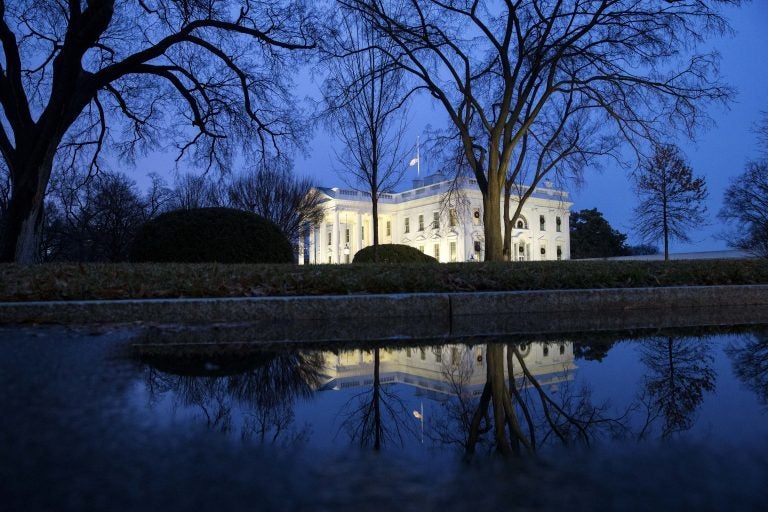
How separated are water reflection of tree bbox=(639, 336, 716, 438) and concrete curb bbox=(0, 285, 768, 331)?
1.70 metres

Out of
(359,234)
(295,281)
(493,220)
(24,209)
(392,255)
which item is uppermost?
(359,234)

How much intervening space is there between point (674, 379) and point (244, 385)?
227 cm

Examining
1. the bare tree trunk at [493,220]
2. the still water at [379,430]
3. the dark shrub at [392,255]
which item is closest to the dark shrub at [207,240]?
the bare tree trunk at [493,220]

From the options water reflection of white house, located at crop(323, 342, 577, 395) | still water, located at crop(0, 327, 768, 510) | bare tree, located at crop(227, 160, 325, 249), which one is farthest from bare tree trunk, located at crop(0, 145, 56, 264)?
bare tree, located at crop(227, 160, 325, 249)

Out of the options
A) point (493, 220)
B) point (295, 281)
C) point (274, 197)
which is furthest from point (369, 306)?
point (274, 197)

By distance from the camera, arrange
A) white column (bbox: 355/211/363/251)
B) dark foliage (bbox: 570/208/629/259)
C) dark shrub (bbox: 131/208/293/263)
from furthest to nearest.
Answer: dark foliage (bbox: 570/208/629/259)
white column (bbox: 355/211/363/251)
dark shrub (bbox: 131/208/293/263)

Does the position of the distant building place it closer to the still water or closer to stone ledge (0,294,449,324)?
stone ledge (0,294,449,324)

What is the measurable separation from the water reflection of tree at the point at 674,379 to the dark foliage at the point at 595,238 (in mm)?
64315

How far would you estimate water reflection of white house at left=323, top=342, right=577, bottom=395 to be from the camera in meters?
2.65

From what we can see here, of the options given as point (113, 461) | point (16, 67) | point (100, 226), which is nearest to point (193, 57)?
point (16, 67)

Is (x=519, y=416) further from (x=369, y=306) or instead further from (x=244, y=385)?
(x=369, y=306)

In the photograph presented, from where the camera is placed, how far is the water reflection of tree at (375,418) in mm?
1729

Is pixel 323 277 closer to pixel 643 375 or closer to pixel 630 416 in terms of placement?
pixel 643 375

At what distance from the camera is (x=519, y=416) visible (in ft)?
6.48
